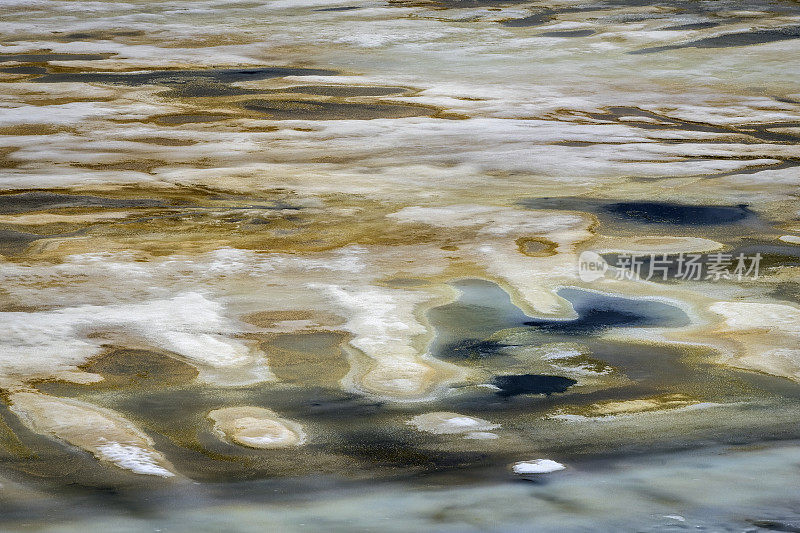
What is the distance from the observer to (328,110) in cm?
462

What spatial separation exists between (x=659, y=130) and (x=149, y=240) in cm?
223

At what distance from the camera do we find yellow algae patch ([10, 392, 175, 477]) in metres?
1.42

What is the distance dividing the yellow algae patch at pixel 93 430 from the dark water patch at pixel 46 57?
4.83 m

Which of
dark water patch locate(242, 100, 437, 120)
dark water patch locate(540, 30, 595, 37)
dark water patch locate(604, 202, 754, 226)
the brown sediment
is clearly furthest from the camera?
dark water patch locate(540, 30, 595, 37)

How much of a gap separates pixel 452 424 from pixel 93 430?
530 millimetres

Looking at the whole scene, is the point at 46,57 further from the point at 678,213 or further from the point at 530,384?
the point at 530,384

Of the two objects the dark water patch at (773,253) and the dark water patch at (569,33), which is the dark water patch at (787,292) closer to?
the dark water patch at (773,253)

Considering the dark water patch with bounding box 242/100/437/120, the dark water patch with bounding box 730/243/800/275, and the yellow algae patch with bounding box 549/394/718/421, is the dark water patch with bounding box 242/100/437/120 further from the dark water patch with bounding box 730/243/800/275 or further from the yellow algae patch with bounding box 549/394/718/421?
the yellow algae patch with bounding box 549/394/718/421

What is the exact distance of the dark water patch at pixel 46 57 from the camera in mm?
6090

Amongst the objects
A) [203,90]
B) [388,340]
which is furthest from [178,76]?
[388,340]

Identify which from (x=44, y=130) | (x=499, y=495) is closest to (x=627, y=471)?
(x=499, y=495)

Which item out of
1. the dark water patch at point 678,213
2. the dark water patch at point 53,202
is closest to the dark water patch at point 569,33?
the dark water patch at point 678,213

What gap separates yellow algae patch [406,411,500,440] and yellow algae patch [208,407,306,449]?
181 millimetres

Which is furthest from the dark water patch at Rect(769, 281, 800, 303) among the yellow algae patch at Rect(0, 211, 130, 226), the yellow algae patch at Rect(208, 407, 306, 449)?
the yellow algae patch at Rect(0, 211, 130, 226)
